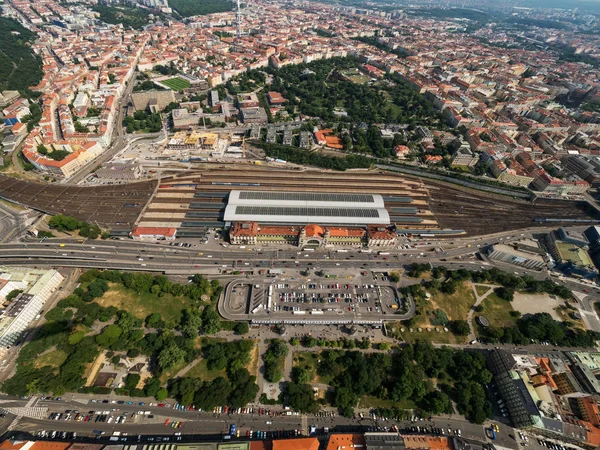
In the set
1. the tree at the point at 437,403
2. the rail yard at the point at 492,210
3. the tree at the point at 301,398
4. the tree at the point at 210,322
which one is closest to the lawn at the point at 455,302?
the tree at the point at 437,403

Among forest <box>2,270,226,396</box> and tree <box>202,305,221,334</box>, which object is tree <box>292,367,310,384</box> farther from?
tree <box>202,305,221,334</box>

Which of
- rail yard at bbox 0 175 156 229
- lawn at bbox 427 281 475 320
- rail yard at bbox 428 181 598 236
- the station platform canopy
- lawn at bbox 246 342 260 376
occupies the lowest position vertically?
lawn at bbox 246 342 260 376

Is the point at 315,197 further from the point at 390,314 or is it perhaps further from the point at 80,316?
the point at 80,316

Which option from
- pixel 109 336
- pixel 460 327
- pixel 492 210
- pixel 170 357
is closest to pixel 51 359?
pixel 109 336

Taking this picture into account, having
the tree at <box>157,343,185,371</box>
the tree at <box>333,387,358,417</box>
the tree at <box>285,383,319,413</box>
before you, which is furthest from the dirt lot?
the tree at <box>157,343,185,371</box>

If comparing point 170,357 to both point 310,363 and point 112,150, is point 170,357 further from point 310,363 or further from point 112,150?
point 112,150

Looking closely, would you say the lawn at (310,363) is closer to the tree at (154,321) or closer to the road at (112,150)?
the tree at (154,321)
